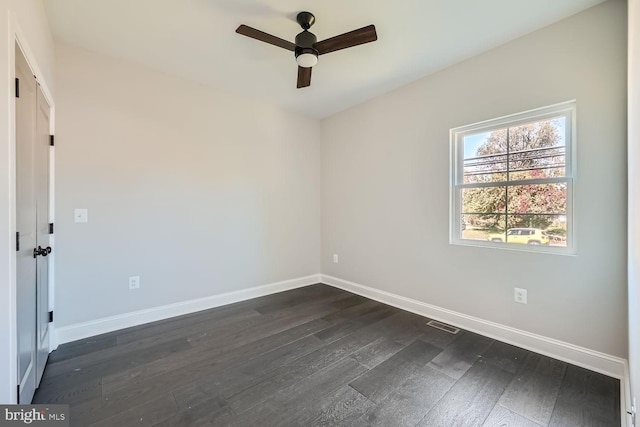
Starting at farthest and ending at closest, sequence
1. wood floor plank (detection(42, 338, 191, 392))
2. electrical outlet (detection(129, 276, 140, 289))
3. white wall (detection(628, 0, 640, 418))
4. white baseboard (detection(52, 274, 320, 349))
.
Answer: electrical outlet (detection(129, 276, 140, 289)), white baseboard (detection(52, 274, 320, 349)), wood floor plank (detection(42, 338, 191, 392)), white wall (detection(628, 0, 640, 418))

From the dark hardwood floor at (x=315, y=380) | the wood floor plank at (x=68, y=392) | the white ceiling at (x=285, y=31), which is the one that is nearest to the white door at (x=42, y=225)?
the wood floor plank at (x=68, y=392)

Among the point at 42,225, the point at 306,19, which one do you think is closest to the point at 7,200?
the point at 42,225

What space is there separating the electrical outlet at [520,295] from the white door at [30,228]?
11.1 feet

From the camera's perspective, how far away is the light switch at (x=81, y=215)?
2412 millimetres

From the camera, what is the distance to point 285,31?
222 cm

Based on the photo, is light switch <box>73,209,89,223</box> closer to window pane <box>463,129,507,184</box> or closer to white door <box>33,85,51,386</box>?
white door <box>33,85,51,386</box>

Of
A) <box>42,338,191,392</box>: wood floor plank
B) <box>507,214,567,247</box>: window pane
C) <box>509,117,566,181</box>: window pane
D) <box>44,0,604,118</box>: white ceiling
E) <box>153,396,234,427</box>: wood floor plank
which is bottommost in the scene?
<box>153,396,234,427</box>: wood floor plank

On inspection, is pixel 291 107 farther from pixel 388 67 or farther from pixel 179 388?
pixel 179 388

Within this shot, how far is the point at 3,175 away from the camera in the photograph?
3.99ft

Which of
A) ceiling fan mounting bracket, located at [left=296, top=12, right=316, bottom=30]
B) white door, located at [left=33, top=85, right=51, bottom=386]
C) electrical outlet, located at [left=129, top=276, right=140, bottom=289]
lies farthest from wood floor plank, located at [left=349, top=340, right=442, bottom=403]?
ceiling fan mounting bracket, located at [left=296, top=12, right=316, bottom=30]

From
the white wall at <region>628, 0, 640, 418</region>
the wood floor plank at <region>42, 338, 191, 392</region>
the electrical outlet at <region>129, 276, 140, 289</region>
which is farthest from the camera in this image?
the electrical outlet at <region>129, 276, 140, 289</region>

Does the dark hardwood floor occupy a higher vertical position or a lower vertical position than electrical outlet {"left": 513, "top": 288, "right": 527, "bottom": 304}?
lower

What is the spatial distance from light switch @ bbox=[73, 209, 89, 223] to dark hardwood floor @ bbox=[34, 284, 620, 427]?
1.09 meters

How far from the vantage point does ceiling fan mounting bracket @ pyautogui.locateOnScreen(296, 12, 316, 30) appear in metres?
1.99
